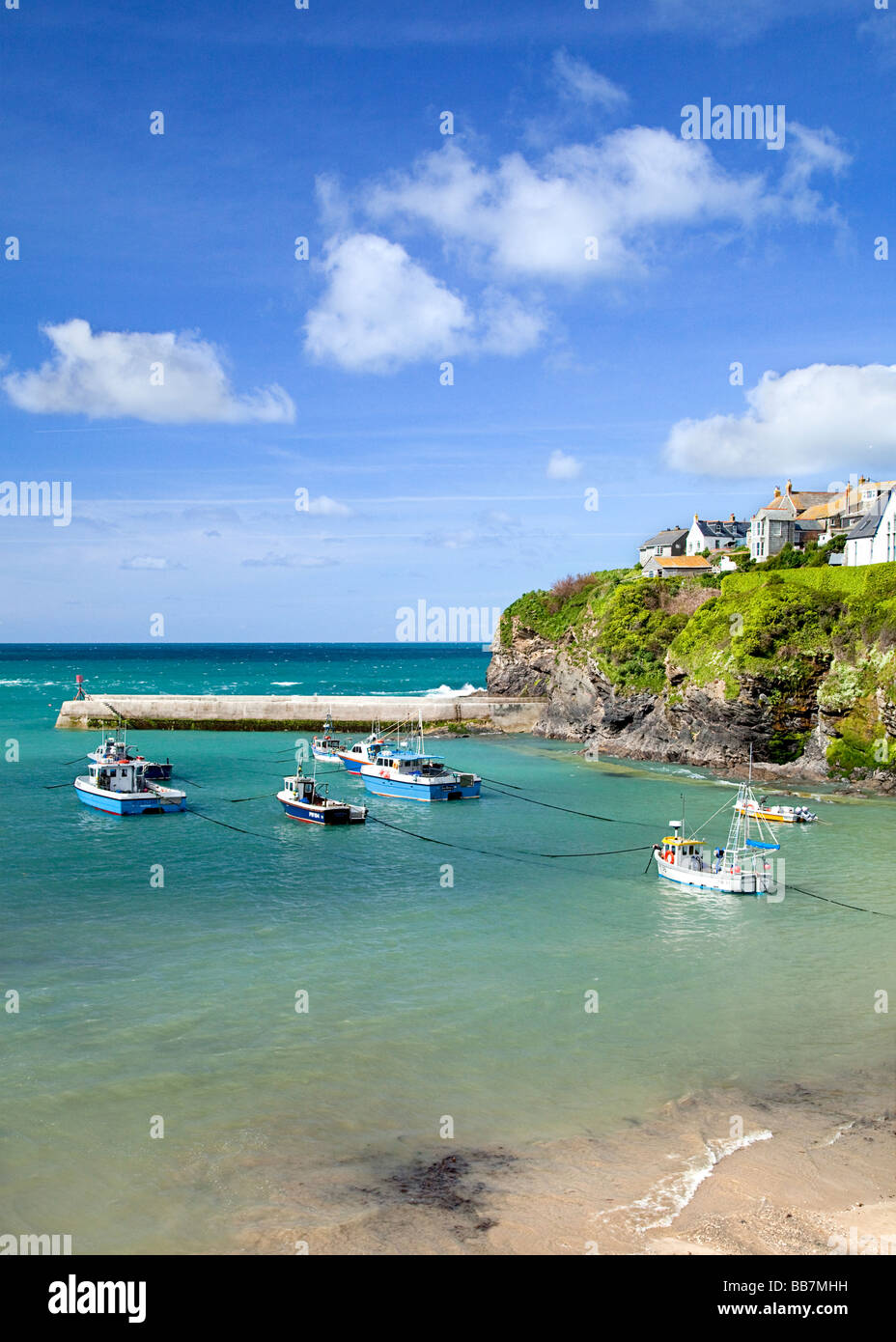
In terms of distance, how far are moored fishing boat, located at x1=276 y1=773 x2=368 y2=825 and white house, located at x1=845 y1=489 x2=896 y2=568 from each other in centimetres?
4431

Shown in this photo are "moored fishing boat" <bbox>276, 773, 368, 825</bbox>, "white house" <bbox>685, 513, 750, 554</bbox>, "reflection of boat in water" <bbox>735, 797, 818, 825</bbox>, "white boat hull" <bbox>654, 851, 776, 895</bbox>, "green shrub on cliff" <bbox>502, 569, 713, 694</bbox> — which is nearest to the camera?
"white boat hull" <bbox>654, 851, 776, 895</bbox>

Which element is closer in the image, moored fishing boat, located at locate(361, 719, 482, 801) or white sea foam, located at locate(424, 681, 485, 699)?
moored fishing boat, located at locate(361, 719, 482, 801)

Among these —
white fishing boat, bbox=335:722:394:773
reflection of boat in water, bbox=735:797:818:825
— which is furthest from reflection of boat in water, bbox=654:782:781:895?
white fishing boat, bbox=335:722:394:773

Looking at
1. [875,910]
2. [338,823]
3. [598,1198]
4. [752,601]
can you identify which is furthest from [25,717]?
[598,1198]

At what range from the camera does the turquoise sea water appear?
56.7ft

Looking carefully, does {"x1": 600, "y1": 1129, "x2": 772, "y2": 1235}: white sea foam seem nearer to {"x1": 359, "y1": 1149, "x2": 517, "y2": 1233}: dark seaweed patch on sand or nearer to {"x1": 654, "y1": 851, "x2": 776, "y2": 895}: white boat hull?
{"x1": 359, "y1": 1149, "x2": 517, "y2": 1233}: dark seaweed patch on sand

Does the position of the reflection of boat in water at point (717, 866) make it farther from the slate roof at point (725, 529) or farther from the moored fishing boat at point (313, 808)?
the slate roof at point (725, 529)

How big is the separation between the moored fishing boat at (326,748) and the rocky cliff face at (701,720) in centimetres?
2123

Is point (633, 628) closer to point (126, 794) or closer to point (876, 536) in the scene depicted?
point (876, 536)

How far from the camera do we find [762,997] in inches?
973

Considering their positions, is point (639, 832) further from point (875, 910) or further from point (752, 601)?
point (752, 601)

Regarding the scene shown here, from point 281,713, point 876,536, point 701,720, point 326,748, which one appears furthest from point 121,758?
point 876,536

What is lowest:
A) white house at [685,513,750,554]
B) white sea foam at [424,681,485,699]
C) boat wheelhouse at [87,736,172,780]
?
boat wheelhouse at [87,736,172,780]
